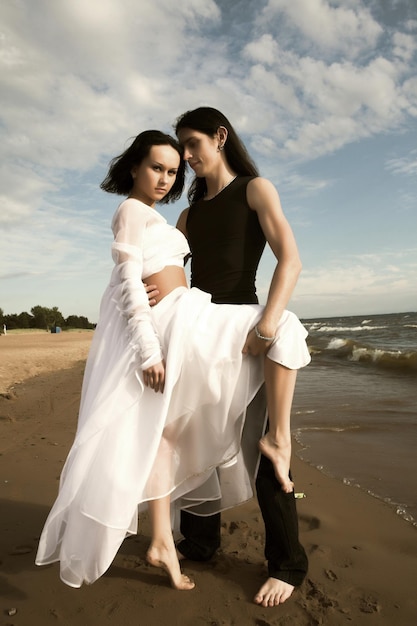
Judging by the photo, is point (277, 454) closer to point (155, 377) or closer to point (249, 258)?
point (155, 377)

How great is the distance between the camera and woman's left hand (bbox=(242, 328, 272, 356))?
2.25 meters

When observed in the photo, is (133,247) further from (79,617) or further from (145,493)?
(79,617)

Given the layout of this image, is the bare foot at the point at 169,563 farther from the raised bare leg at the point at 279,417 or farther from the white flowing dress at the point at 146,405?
the raised bare leg at the point at 279,417

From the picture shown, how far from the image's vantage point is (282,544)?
2393 millimetres

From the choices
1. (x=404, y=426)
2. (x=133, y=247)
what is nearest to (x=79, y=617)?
(x=133, y=247)

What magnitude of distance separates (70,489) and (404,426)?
4435mm

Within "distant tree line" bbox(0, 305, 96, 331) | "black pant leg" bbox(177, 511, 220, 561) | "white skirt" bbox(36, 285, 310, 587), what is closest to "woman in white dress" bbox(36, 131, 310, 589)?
"white skirt" bbox(36, 285, 310, 587)

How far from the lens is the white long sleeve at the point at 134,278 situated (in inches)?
86.7

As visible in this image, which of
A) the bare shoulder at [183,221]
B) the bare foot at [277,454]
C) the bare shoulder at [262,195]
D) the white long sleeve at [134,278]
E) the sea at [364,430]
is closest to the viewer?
the white long sleeve at [134,278]

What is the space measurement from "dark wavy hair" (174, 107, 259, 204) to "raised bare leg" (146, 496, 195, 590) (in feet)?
5.74

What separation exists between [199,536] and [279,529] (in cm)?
52

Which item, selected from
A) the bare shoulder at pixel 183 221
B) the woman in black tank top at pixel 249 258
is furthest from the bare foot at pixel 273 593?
the bare shoulder at pixel 183 221

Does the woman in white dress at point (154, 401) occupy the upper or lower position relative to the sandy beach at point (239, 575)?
upper

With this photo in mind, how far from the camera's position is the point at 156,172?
2598mm
